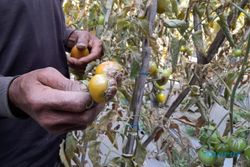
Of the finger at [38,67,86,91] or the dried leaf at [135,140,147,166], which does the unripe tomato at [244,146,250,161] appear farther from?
the finger at [38,67,86,91]

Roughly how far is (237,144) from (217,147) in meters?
0.06

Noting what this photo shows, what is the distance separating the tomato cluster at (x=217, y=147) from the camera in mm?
798

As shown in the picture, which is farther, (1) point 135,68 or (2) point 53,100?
(1) point 135,68

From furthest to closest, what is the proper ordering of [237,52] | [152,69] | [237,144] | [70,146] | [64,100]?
1. [237,52]
2. [152,69]
3. [70,146]
4. [237,144]
5. [64,100]

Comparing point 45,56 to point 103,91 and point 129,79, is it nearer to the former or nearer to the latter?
point 129,79

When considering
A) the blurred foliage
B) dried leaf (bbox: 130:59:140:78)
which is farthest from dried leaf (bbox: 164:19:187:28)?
dried leaf (bbox: 130:59:140:78)

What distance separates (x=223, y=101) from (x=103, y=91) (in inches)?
22.5

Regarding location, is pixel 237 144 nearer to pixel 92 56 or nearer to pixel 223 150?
pixel 223 150

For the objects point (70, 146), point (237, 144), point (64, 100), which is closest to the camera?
point (64, 100)

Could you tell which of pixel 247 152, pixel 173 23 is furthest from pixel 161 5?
pixel 247 152

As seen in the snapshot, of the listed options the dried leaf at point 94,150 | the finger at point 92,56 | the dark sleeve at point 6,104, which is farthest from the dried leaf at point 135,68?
the dark sleeve at point 6,104

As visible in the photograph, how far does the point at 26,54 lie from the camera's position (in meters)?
0.84

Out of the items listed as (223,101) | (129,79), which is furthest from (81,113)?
(223,101)

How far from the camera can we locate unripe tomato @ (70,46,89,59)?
0.89 m
